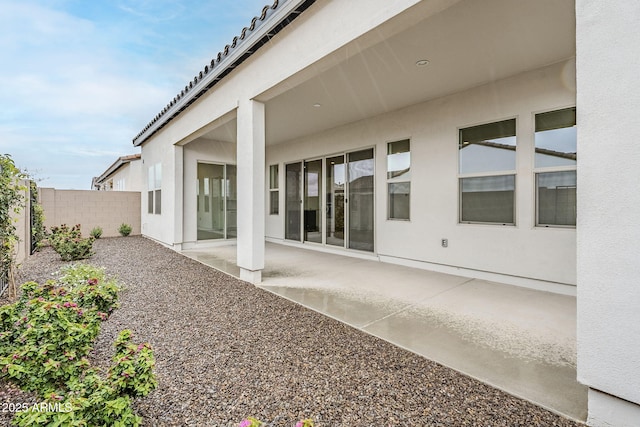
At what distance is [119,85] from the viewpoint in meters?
11.8

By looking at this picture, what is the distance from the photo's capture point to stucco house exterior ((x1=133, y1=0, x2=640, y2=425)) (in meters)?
1.65

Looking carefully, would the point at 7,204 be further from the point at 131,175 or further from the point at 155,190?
the point at 131,175

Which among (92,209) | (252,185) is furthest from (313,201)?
(92,209)

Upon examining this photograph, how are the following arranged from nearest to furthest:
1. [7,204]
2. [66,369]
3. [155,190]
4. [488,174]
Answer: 1. [66,369]
2. [7,204]
3. [488,174]
4. [155,190]

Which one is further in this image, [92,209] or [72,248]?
[92,209]

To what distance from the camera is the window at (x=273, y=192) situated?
9.88m

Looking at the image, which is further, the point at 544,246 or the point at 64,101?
the point at 64,101

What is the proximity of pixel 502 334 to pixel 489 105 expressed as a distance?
3.65 metres

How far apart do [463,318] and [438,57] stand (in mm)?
3338

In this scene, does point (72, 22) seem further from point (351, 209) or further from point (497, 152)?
point (497, 152)

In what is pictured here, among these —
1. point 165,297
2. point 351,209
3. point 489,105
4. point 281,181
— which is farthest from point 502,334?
point 281,181

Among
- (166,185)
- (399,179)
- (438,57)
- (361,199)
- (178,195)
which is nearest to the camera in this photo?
(438,57)

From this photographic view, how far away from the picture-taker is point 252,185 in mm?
4797

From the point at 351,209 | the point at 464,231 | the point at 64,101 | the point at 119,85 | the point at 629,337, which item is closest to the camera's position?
the point at 629,337
